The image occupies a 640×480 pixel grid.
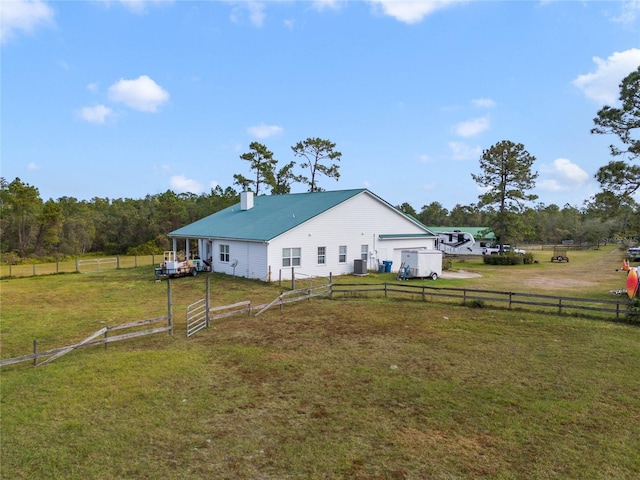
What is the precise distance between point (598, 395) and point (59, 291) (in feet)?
81.5

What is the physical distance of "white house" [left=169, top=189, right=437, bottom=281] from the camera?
25047mm

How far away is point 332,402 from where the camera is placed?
8008 mm

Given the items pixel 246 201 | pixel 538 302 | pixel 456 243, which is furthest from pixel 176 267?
pixel 456 243

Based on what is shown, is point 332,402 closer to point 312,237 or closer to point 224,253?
point 312,237

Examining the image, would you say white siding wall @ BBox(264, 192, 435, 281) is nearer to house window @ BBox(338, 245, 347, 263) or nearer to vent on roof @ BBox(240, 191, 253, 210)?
house window @ BBox(338, 245, 347, 263)

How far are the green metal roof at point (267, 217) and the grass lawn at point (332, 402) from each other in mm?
11958

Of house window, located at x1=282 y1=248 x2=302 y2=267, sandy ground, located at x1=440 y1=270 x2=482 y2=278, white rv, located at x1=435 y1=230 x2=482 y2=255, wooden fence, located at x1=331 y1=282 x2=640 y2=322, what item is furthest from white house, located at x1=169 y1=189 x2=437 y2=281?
white rv, located at x1=435 y1=230 x2=482 y2=255

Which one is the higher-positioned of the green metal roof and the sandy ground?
the green metal roof

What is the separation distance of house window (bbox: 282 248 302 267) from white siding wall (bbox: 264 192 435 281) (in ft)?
0.80

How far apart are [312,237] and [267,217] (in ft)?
15.6

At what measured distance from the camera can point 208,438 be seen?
6656 mm

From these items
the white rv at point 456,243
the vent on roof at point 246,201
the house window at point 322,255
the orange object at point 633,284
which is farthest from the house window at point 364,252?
the white rv at point 456,243

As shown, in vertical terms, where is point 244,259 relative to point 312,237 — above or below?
below

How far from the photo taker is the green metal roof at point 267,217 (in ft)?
84.9
